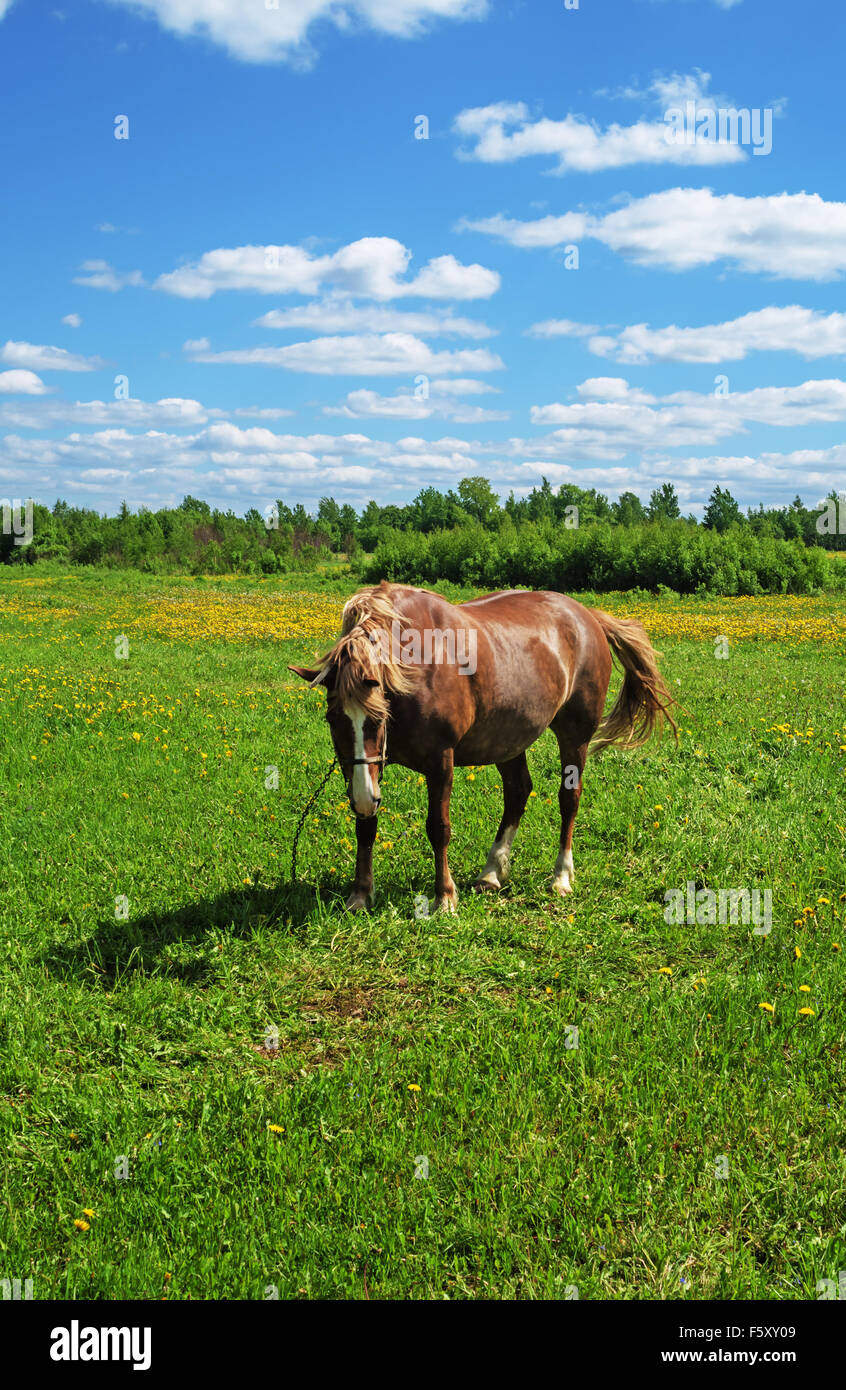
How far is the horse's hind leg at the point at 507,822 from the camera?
6.01 m

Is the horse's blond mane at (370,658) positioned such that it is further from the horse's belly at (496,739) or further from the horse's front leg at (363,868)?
the horse's front leg at (363,868)

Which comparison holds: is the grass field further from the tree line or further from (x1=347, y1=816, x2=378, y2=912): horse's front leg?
the tree line

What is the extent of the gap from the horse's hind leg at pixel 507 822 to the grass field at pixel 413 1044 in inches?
6.8

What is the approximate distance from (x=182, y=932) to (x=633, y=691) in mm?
4168

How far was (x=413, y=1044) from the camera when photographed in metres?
4.15

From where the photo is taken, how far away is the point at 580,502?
84.1 meters

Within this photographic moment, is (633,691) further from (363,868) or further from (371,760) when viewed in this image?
(371,760)

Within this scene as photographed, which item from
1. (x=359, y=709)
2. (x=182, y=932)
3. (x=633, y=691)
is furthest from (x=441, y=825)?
(x=633, y=691)

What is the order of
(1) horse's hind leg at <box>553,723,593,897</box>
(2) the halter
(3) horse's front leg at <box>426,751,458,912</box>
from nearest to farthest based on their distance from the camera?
(2) the halter < (3) horse's front leg at <box>426,751,458,912</box> < (1) horse's hind leg at <box>553,723,593,897</box>

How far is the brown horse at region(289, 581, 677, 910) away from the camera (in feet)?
15.6

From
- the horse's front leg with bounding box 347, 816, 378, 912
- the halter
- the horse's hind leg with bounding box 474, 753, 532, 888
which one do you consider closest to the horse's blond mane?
the halter

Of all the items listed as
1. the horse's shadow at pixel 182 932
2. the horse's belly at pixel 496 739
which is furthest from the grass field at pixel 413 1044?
the horse's belly at pixel 496 739

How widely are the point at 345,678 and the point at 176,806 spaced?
11.8 feet

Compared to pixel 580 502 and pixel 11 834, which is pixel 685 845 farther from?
pixel 580 502
